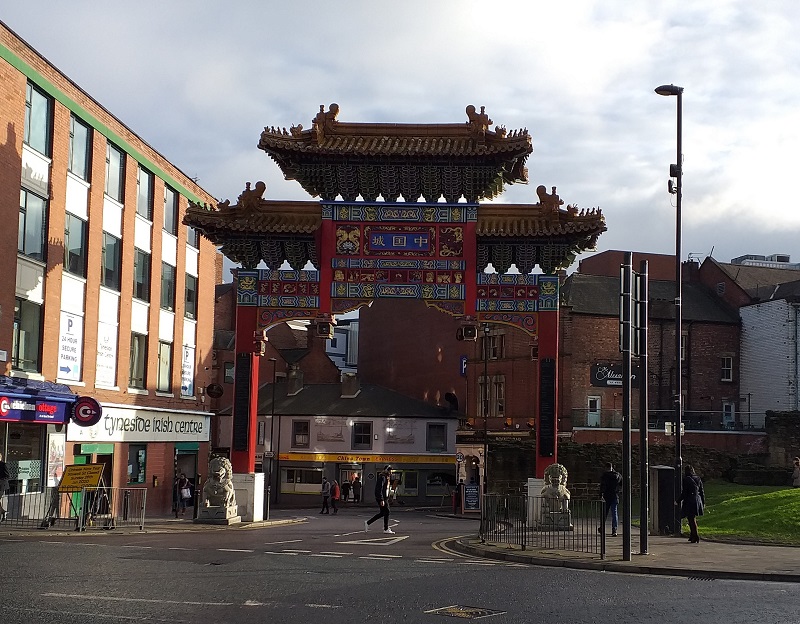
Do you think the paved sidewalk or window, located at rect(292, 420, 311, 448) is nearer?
the paved sidewalk

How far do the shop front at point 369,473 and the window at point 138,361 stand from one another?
27515 millimetres

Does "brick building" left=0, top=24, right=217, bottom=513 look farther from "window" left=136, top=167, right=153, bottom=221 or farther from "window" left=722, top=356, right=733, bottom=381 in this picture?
"window" left=722, top=356, right=733, bottom=381

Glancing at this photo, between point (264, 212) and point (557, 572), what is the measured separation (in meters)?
17.2

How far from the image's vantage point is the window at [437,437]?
66.5 meters

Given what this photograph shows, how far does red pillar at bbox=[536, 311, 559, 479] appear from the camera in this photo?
2914cm

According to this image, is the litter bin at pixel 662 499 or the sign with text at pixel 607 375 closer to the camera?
the litter bin at pixel 662 499

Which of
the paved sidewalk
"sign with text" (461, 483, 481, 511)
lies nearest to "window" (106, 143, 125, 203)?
"sign with text" (461, 483, 481, 511)

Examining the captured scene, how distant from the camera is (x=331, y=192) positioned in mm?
30781

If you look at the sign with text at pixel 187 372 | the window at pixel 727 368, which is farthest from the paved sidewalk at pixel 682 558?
the window at pixel 727 368

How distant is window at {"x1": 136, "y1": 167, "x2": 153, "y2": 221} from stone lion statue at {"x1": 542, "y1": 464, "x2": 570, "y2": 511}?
1971cm

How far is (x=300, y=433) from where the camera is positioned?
66.3 meters

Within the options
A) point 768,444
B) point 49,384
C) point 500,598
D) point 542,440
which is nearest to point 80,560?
point 500,598

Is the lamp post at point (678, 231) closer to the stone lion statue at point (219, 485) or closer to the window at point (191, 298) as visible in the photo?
the stone lion statue at point (219, 485)

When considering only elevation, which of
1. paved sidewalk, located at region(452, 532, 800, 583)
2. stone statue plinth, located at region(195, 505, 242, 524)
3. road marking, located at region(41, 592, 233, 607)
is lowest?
stone statue plinth, located at region(195, 505, 242, 524)
